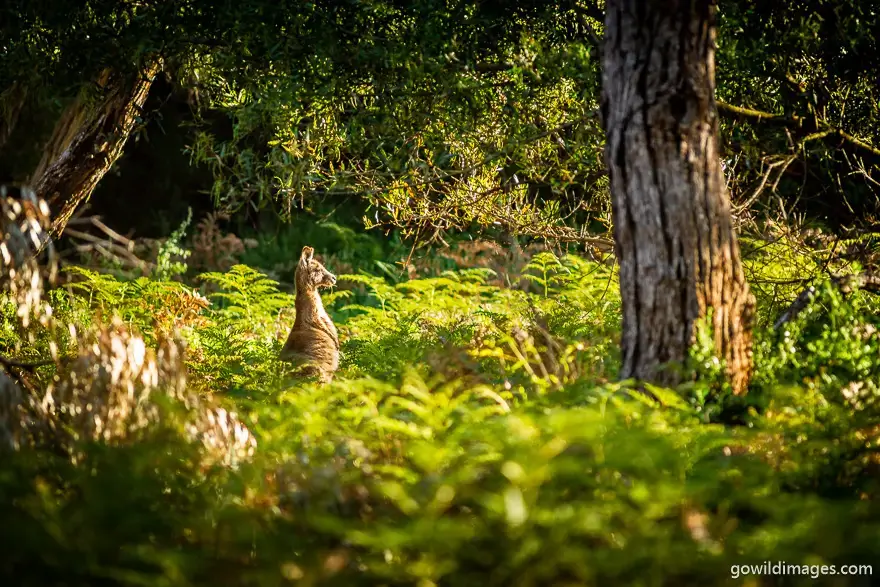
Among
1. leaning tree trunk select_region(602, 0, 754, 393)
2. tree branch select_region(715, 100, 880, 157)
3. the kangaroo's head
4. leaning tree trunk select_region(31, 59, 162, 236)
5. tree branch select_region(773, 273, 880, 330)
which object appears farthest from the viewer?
leaning tree trunk select_region(31, 59, 162, 236)

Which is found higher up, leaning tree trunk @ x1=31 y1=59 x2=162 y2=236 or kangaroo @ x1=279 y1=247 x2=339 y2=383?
leaning tree trunk @ x1=31 y1=59 x2=162 y2=236

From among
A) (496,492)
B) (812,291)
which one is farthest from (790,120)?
(496,492)

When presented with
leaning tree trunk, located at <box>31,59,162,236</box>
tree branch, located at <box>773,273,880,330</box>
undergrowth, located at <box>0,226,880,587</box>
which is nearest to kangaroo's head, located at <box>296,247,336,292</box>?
undergrowth, located at <box>0,226,880,587</box>

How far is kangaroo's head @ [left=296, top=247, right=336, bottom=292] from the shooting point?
660 centimetres

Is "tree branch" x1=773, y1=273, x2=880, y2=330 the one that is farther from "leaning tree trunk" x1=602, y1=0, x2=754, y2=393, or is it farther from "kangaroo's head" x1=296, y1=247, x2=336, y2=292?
"kangaroo's head" x1=296, y1=247, x2=336, y2=292

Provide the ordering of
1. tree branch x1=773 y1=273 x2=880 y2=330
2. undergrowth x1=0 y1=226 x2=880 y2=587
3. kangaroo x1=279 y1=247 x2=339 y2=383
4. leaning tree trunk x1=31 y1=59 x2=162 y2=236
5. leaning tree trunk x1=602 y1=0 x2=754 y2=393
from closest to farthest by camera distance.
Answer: undergrowth x1=0 y1=226 x2=880 y2=587 → leaning tree trunk x1=602 y1=0 x2=754 y2=393 → tree branch x1=773 y1=273 x2=880 y2=330 → kangaroo x1=279 y1=247 x2=339 y2=383 → leaning tree trunk x1=31 y1=59 x2=162 y2=236

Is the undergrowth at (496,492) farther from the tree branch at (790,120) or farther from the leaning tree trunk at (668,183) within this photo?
the tree branch at (790,120)

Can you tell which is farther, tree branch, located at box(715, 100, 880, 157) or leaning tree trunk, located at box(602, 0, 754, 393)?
tree branch, located at box(715, 100, 880, 157)

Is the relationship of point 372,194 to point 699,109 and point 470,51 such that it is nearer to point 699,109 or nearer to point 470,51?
point 470,51

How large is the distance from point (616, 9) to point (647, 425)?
212 cm

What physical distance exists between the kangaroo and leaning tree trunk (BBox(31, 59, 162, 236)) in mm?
2068

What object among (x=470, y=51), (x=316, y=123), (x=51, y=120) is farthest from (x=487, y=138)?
(x=51, y=120)

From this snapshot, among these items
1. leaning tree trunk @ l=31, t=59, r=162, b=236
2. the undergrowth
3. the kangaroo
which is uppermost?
leaning tree trunk @ l=31, t=59, r=162, b=236

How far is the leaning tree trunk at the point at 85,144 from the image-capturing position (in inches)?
288
